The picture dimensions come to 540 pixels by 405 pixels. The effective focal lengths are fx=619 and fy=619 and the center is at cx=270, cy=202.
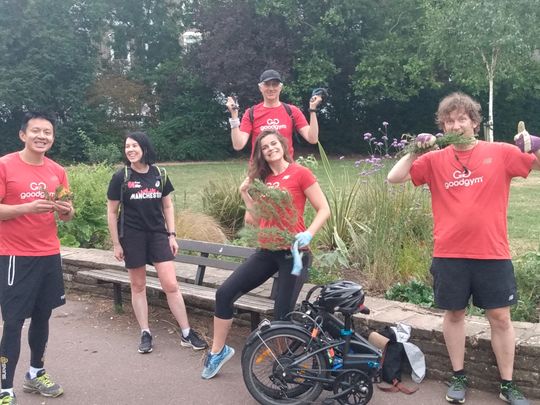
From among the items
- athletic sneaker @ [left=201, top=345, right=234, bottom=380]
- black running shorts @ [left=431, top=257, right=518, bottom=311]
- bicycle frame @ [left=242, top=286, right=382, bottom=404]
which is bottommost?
athletic sneaker @ [left=201, top=345, right=234, bottom=380]

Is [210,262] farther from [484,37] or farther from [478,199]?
[484,37]

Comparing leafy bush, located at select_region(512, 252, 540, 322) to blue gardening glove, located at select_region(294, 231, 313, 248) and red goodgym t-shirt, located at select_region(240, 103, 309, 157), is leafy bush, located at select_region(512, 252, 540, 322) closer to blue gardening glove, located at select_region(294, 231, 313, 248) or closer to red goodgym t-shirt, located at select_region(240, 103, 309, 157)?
blue gardening glove, located at select_region(294, 231, 313, 248)

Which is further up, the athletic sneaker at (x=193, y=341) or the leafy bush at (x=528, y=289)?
the leafy bush at (x=528, y=289)

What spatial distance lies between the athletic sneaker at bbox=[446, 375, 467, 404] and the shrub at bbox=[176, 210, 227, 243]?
4.26 m

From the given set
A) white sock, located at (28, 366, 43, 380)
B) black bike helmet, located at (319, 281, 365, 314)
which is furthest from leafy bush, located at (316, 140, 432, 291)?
white sock, located at (28, 366, 43, 380)

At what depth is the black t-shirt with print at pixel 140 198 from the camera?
4.99 metres

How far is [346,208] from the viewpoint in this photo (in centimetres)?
703

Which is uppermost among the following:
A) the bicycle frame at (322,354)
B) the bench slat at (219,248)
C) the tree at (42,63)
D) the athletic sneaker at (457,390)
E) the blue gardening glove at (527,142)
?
the tree at (42,63)

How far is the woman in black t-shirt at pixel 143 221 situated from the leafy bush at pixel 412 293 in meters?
1.65

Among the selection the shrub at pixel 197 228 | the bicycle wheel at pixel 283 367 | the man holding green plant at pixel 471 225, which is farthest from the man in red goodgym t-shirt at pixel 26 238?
the shrub at pixel 197 228

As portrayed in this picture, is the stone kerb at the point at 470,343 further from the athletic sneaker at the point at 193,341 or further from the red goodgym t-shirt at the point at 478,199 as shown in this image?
the athletic sneaker at the point at 193,341

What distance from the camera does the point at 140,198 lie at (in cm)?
500

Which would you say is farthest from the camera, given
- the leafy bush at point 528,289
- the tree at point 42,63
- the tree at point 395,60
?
the tree at point 395,60

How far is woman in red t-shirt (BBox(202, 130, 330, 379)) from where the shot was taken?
13.4 feet
